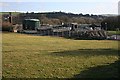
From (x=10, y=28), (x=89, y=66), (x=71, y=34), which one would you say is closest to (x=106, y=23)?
(x=71, y=34)

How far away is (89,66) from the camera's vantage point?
1091 centimetres

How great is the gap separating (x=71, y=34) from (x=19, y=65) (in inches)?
1440

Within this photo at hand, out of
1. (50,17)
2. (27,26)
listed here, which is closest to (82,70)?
(27,26)

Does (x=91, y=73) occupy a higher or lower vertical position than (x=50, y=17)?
lower

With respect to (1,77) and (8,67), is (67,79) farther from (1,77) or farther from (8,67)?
(8,67)

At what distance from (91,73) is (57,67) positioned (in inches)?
63.2

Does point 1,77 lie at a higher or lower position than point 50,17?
lower

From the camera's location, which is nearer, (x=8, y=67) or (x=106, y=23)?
Answer: (x=8, y=67)

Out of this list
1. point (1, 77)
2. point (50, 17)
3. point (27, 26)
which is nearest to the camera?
point (1, 77)

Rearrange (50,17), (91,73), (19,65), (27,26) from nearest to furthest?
1. (91,73)
2. (19,65)
3. (27,26)
4. (50,17)

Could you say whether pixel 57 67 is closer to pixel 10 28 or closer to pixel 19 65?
pixel 19 65

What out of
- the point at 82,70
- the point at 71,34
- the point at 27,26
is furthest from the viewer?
the point at 27,26

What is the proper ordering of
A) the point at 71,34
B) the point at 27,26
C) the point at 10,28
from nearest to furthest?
the point at 71,34 → the point at 10,28 → the point at 27,26

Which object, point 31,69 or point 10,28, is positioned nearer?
point 31,69
